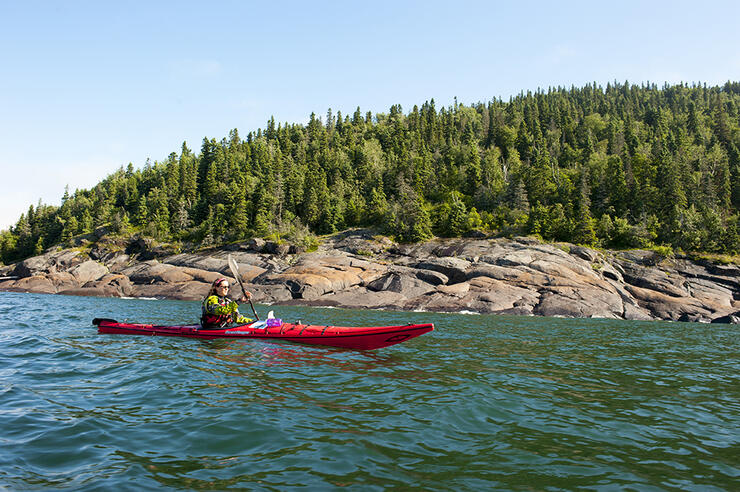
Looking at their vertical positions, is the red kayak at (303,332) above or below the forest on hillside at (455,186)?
below

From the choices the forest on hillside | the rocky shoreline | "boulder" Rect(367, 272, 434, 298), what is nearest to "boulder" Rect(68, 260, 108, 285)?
the rocky shoreline

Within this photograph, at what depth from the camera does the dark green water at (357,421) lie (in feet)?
16.6

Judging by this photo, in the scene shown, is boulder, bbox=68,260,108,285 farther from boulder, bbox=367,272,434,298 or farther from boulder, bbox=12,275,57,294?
boulder, bbox=367,272,434,298

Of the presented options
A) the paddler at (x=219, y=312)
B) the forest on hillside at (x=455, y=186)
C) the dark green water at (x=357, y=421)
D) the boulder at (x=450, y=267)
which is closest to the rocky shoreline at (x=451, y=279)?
the boulder at (x=450, y=267)

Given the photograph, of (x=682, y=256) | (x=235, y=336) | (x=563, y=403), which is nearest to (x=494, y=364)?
(x=563, y=403)

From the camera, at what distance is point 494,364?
1233 centimetres

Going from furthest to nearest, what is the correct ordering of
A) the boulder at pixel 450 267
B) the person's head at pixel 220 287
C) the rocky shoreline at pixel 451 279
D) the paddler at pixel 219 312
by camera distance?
1. the boulder at pixel 450 267
2. the rocky shoreline at pixel 451 279
3. the paddler at pixel 219 312
4. the person's head at pixel 220 287

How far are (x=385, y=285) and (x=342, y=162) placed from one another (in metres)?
58.4

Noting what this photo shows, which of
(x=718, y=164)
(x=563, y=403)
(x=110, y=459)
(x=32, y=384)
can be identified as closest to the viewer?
(x=110, y=459)

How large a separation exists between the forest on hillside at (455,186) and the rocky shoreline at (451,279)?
22.5 feet

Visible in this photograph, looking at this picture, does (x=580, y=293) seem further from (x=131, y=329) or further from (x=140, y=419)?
(x=140, y=419)

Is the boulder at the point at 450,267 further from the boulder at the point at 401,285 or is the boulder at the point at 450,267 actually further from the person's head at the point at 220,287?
the person's head at the point at 220,287

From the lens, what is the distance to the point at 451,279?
154ft

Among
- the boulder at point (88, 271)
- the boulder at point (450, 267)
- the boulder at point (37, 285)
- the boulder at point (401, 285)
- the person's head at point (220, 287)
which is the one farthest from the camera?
the boulder at point (88, 271)
